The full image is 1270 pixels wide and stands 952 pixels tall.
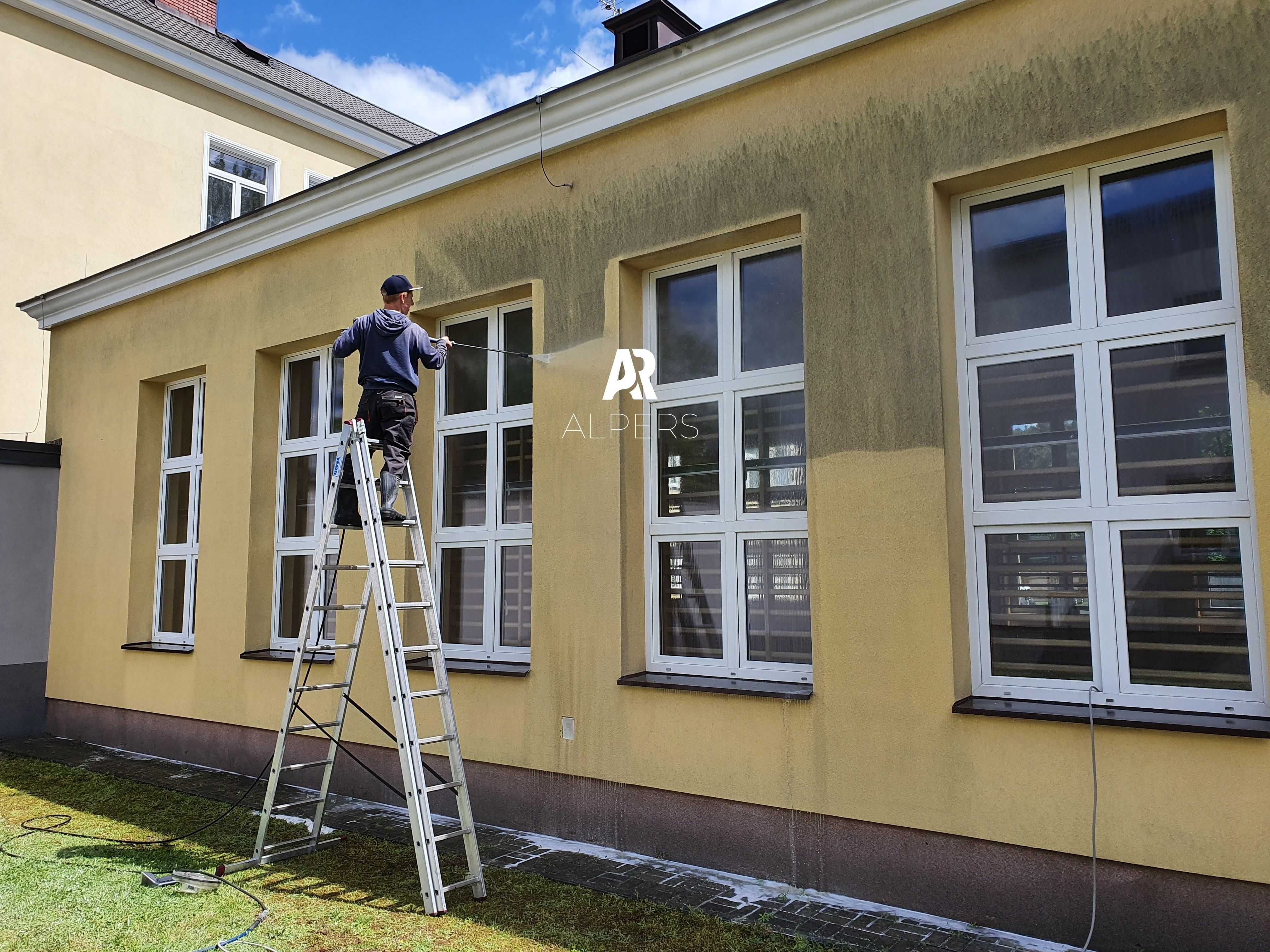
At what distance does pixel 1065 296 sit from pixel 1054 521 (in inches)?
38.2

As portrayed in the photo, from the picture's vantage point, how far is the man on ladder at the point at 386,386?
4.86m

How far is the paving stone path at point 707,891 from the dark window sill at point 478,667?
2.93ft

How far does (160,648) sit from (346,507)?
416 centimetres

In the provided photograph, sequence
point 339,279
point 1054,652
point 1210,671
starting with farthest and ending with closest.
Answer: point 339,279
point 1054,652
point 1210,671

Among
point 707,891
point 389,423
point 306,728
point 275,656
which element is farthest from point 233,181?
point 707,891

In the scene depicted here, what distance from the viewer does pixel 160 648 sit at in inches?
311

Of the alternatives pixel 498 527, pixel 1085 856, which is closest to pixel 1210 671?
pixel 1085 856

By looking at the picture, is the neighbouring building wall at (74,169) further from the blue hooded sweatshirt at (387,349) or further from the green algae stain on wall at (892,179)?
the green algae stain on wall at (892,179)

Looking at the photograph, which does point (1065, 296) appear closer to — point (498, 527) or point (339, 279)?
point (498, 527)

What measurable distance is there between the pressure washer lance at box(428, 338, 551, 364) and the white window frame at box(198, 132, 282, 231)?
809 centimetres

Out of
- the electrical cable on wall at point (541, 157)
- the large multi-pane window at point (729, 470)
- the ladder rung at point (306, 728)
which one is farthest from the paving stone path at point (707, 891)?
the electrical cable on wall at point (541, 157)

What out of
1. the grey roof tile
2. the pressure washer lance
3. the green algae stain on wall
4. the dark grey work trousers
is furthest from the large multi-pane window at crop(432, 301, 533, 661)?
the grey roof tile

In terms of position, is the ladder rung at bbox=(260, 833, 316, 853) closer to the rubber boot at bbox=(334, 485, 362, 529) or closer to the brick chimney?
the rubber boot at bbox=(334, 485, 362, 529)

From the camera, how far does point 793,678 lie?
464 cm
